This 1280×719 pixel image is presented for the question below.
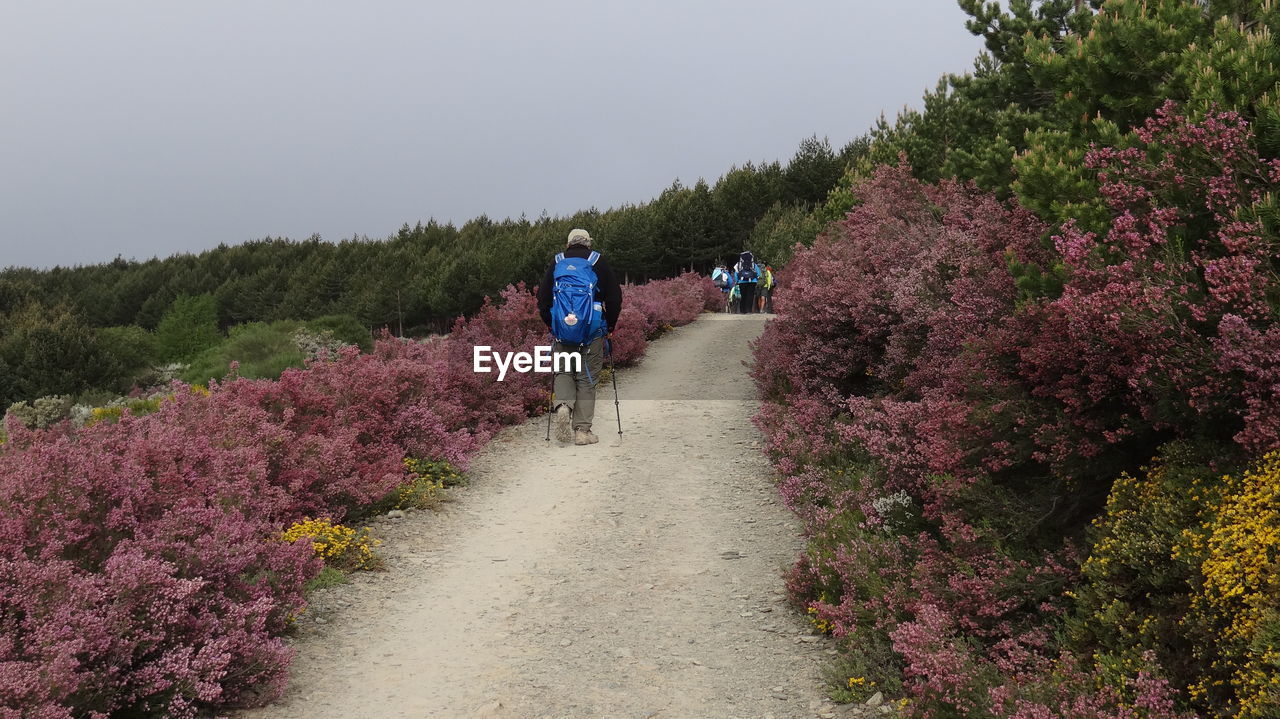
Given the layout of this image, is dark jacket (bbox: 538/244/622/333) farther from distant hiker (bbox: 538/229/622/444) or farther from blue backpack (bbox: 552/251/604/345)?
blue backpack (bbox: 552/251/604/345)

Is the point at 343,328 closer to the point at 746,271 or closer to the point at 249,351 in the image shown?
the point at 249,351

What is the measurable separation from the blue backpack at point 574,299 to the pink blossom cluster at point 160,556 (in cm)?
323

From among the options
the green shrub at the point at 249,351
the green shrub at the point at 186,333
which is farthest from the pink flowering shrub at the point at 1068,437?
the green shrub at the point at 186,333

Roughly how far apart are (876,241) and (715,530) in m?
5.66

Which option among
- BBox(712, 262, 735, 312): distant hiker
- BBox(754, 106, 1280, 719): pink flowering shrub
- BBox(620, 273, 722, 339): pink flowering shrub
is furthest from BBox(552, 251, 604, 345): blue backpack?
BBox(712, 262, 735, 312): distant hiker

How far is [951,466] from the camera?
4.93 metres

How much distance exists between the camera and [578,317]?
9.95m

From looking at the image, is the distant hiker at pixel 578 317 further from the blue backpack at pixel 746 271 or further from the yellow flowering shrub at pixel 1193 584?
the blue backpack at pixel 746 271

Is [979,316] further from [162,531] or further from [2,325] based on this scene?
[2,325]

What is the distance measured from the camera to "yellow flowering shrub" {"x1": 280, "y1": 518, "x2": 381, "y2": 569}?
6164 mm

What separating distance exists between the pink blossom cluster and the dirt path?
0.43m

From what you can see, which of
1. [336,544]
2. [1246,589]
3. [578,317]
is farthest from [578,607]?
[578,317]

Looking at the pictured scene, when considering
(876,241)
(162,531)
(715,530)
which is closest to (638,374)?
(876,241)

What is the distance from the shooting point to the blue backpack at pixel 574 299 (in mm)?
9914
